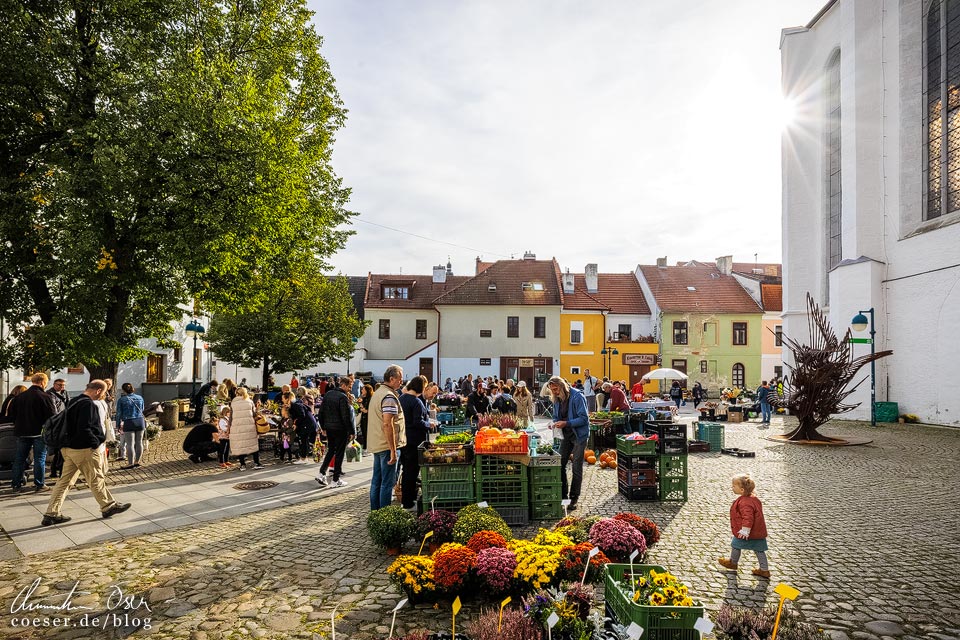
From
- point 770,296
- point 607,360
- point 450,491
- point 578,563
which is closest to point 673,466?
point 450,491

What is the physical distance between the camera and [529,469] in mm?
7043

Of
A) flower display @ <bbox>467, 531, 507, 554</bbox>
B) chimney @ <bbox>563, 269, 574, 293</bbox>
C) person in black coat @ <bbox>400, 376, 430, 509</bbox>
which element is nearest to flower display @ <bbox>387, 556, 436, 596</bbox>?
flower display @ <bbox>467, 531, 507, 554</bbox>

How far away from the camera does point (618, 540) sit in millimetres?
5012

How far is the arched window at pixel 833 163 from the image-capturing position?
2498cm

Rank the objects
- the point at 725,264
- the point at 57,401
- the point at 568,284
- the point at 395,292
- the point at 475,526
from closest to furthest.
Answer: the point at 475,526, the point at 57,401, the point at 568,284, the point at 395,292, the point at 725,264

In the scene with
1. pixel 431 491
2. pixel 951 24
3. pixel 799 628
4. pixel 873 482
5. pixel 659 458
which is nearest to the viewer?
pixel 799 628

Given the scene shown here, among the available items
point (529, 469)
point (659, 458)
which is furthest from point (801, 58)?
point (529, 469)

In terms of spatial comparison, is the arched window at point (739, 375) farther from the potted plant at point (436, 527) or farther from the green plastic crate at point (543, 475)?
the potted plant at point (436, 527)

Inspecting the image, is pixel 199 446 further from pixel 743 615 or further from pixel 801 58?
pixel 801 58

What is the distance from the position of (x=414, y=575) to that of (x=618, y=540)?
194cm

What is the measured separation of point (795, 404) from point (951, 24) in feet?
50.0

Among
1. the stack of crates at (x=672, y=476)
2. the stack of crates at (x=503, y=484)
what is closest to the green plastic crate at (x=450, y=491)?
the stack of crates at (x=503, y=484)

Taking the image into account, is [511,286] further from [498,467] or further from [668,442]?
[498,467]

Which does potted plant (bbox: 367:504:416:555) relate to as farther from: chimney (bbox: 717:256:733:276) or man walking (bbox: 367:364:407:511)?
chimney (bbox: 717:256:733:276)
